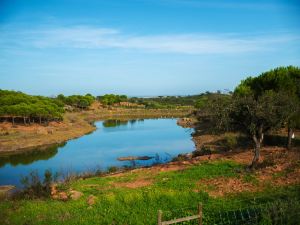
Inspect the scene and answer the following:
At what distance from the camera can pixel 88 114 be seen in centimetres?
9831

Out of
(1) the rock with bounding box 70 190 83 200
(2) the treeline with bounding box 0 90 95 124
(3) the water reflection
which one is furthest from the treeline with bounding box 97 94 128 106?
(1) the rock with bounding box 70 190 83 200

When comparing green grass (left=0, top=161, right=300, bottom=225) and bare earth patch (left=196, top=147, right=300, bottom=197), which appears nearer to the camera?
green grass (left=0, top=161, right=300, bottom=225)

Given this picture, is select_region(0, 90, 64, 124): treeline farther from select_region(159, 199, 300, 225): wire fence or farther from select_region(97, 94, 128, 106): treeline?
select_region(97, 94, 128, 106): treeline

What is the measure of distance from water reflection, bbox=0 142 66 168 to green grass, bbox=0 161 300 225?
74.0ft

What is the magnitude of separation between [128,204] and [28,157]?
96.7 ft

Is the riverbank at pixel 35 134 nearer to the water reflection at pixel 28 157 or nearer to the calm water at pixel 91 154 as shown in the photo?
the water reflection at pixel 28 157

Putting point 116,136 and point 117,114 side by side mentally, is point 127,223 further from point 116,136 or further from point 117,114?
point 117,114

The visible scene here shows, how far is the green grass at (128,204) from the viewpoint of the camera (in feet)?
41.0

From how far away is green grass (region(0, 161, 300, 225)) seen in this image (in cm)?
1249

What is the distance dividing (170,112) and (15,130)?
67302mm

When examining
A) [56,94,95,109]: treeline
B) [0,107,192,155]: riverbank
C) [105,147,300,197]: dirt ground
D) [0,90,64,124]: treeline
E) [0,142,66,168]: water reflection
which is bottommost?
[0,142,66,168]: water reflection

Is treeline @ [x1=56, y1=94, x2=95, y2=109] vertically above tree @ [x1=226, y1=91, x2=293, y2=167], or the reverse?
treeline @ [x1=56, y1=94, x2=95, y2=109]

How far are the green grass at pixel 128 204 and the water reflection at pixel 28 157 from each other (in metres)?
22.6

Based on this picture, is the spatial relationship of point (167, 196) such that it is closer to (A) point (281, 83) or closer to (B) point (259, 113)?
(B) point (259, 113)
